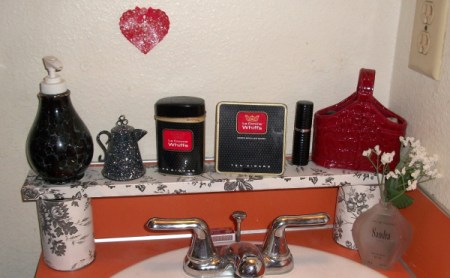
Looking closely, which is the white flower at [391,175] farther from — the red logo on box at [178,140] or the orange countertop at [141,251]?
the red logo on box at [178,140]

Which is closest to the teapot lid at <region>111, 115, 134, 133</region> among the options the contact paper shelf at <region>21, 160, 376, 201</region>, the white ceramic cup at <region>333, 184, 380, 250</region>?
the contact paper shelf at <region>21, 160, 376, 201</region>

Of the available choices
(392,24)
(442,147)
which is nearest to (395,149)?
(442,147)

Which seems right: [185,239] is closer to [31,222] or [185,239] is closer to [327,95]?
[31,222]

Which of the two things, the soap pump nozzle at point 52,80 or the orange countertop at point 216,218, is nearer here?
the soap pump nozzle at point 52,80

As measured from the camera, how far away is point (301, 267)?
98 centimetres

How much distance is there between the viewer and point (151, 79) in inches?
39.8

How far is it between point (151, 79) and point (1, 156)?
14.1 inches

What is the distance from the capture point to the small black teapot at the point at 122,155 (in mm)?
963

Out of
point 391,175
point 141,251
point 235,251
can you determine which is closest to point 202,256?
point 235,251

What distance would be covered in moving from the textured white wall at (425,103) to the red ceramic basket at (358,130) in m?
0.04

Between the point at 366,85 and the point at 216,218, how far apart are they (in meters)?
0.44

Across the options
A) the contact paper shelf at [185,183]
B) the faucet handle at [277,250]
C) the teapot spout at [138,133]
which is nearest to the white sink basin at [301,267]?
the faucet handle at [277,250]

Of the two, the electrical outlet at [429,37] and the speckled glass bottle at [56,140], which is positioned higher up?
the electrical outlet at [429,37]

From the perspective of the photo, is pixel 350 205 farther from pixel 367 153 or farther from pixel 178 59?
pixel 178 59
